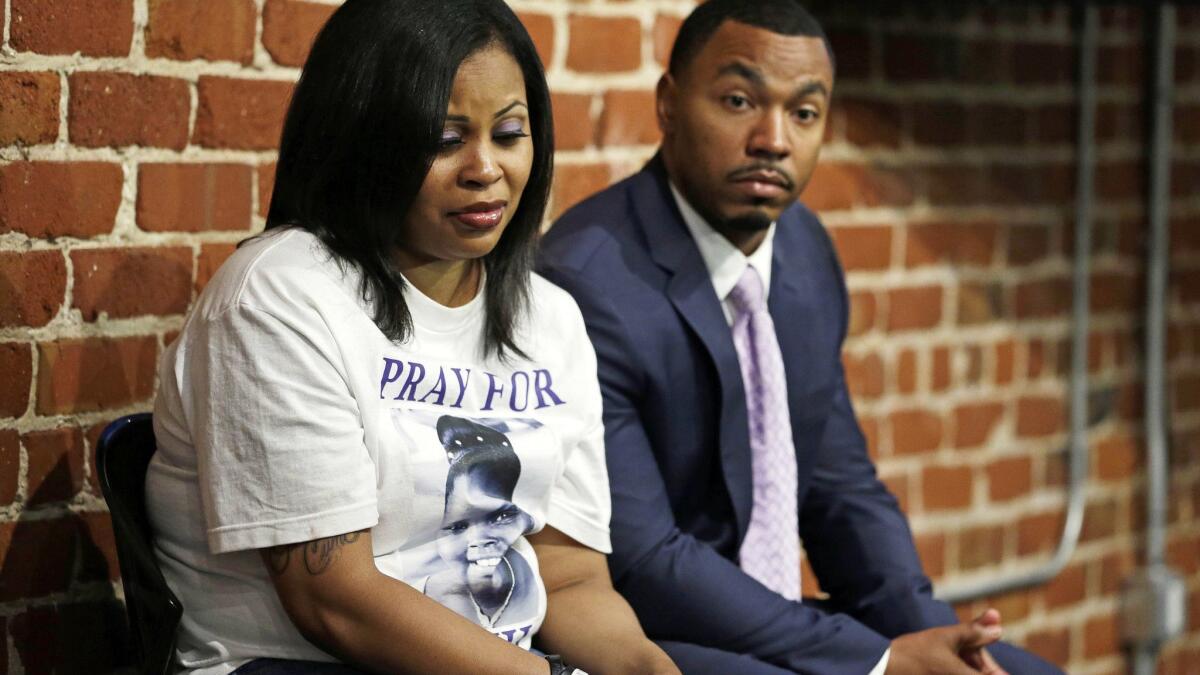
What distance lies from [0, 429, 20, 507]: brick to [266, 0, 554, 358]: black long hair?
0.43 m

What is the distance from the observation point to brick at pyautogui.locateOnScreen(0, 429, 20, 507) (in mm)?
1900

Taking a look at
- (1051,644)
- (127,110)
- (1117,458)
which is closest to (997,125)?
(1117,458)

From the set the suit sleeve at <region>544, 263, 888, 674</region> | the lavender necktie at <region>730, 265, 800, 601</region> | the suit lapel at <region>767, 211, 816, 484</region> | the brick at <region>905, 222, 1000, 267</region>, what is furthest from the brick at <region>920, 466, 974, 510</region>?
the suit sleeve at <region>544, 263, 888, 674</region>

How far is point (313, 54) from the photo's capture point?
172cm

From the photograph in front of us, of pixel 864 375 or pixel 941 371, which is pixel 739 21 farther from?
pixel 941 371

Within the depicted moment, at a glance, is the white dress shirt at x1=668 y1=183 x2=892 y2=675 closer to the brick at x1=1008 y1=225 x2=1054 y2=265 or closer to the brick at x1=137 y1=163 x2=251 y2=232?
the brick at x1=137 y1=163 x2=251 y2=232

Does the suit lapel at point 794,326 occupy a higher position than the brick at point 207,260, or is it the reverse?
the brick at point 207,260

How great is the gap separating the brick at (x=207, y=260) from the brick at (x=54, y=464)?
25 cm

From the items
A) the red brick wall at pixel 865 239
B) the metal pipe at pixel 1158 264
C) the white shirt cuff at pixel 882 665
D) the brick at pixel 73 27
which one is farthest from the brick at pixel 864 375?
the brick at pixel 73 27

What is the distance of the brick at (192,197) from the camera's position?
203 centimetres

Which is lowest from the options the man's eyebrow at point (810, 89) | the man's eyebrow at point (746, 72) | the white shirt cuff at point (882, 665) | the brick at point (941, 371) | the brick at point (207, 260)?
the white shirt cuff at point (882, 665)

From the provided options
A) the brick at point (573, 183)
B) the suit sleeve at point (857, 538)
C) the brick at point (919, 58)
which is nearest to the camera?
the suit sleeve at point (857, 538)

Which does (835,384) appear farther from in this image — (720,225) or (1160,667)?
(1160,667)

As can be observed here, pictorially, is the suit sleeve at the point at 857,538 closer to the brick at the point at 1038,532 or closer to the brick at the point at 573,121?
the brick at the point at 573,121
